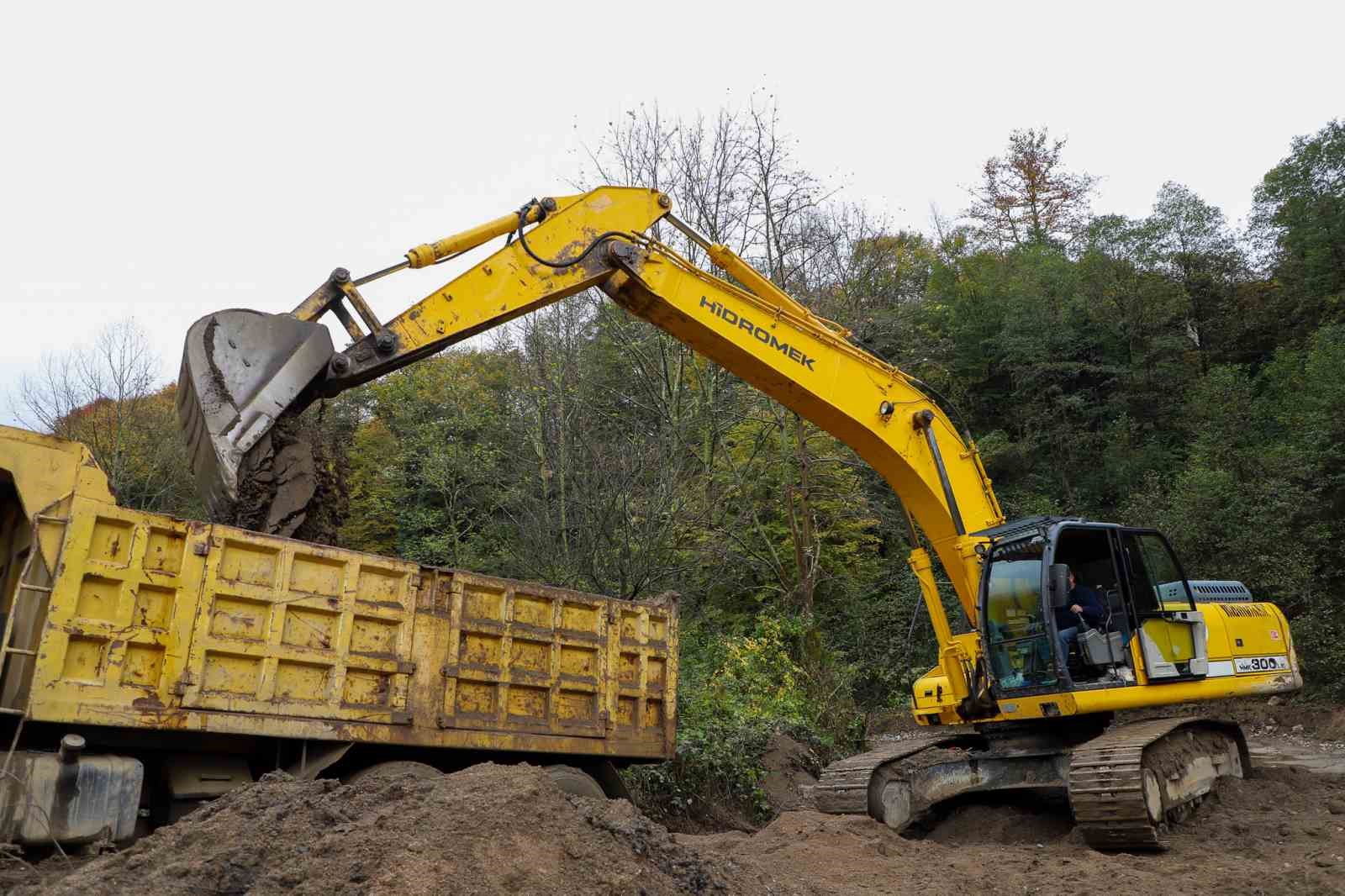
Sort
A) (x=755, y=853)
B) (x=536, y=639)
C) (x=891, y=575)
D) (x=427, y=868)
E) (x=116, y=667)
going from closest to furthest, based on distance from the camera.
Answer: (x=427, y=868) < (x=116, y=667) < (x=755, y=853) < (x=536, y=639) < (x=891, y=575)

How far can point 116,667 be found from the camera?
563cm

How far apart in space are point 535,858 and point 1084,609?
5490 millimetres

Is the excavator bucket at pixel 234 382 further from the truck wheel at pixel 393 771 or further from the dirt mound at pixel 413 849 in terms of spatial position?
the dirt mound at pixel 413 849

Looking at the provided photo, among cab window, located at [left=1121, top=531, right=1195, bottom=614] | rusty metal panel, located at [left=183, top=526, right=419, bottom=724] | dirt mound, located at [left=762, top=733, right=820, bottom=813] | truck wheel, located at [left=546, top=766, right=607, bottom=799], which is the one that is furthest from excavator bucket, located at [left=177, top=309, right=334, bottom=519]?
cab window, located at [left=1121, top=531, right=1195, bottom=614]

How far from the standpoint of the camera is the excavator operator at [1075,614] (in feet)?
26.4

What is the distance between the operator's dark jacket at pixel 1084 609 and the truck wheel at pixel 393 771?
484 centimetres

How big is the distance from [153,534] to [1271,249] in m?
30.6

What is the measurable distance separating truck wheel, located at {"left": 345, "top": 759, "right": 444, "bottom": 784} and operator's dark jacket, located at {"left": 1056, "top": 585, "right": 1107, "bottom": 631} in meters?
4.84

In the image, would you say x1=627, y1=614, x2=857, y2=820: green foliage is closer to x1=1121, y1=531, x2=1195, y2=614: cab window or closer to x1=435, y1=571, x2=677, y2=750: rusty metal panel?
x1=435, y1=571, x2=677, y2=750: rusty metal panel

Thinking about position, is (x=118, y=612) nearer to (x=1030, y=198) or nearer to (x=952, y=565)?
(x=952, y=565)

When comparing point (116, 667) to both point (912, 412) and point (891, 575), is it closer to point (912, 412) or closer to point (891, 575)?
point (912, 412)

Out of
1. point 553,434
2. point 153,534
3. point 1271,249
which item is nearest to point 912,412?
point 153,534

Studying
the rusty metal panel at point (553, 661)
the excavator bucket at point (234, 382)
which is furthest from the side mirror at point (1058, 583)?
the excavator bucket at point (234, 382)

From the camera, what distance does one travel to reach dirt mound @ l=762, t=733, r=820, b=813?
10.5 metres
